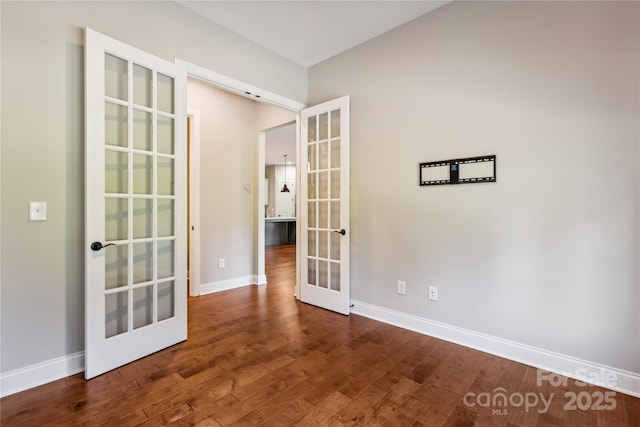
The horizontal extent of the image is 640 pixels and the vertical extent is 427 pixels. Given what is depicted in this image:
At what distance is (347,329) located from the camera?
2.71 metres

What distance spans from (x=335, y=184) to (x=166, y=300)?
1982mm

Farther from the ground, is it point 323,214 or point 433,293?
point 323,214

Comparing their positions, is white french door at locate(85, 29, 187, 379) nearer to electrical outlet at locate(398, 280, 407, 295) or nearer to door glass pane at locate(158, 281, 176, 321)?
door glass pane at locate(158, 281, 176, 321)

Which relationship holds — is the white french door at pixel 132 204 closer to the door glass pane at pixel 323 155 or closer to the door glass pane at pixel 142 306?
the door glass pane at pixel 142 306

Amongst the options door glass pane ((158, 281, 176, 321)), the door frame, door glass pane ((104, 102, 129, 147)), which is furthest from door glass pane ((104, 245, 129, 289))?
the door frame

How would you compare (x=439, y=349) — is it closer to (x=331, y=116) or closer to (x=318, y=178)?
(x=318, y=178)

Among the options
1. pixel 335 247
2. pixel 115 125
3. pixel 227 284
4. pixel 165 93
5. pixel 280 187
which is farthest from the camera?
pixel 280 187

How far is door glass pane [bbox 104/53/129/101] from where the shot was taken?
2.03 m

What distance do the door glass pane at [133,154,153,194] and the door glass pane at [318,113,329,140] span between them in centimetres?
178

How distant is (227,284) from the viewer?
13.2 feet

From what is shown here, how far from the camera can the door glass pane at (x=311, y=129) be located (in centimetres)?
342

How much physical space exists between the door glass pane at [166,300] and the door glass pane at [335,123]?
2.18 m

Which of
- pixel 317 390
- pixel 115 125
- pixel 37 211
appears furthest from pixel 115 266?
pixel 317 390

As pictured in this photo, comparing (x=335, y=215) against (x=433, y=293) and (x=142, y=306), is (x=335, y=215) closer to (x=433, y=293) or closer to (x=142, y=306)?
(x=433, y=293)
